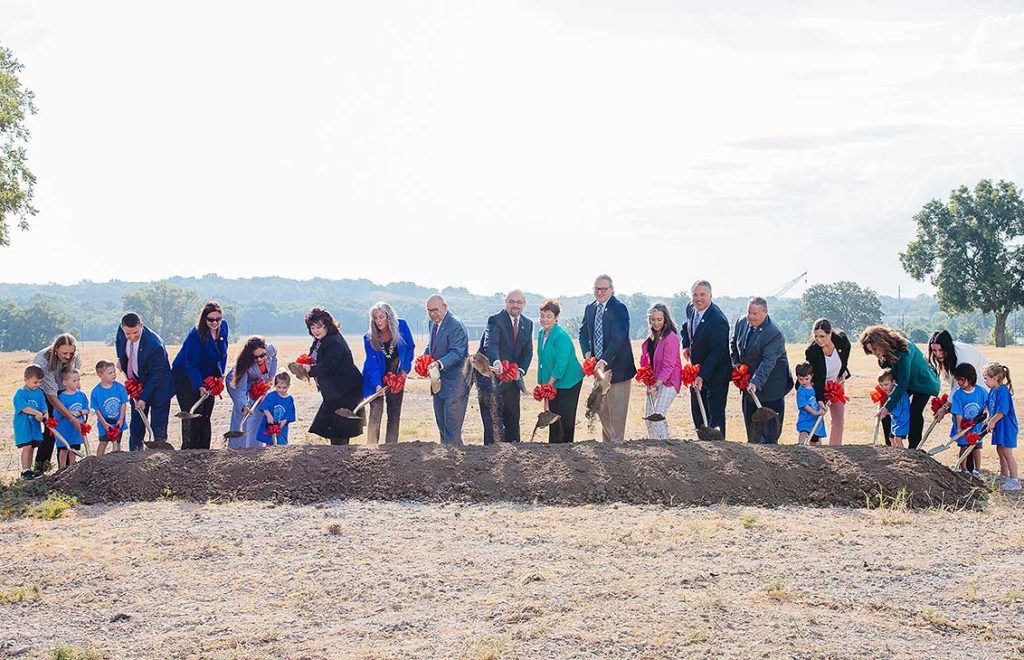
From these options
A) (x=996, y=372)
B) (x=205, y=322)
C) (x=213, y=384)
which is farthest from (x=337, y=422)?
(x=996, y=372)

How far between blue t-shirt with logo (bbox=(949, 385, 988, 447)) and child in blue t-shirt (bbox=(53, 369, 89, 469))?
8814mm

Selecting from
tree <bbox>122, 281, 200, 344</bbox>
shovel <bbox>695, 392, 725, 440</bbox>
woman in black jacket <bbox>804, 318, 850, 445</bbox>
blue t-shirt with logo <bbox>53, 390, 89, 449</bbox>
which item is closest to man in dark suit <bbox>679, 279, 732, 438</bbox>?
shovel <bbox>695, 392, 725, 440</bbox>

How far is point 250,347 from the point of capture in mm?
10977

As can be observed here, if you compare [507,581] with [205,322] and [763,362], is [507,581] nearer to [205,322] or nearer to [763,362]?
[763,362]

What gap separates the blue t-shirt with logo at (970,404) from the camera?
10.2 meters

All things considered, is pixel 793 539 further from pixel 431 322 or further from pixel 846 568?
pixel 431 322

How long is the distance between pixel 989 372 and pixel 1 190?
26889 millimetres

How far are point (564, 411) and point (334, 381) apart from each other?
8.22ft

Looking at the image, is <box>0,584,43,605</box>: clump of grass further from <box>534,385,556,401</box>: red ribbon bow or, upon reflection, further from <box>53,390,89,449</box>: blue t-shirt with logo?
<box>534,385,556,401</box>: red ribbon bow

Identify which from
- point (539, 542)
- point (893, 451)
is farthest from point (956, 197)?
point (539, 542)

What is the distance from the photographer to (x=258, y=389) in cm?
1088

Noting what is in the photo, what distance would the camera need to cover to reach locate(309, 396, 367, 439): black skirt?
11039mm

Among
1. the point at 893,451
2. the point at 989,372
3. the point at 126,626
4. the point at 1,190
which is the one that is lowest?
the point at 126,626

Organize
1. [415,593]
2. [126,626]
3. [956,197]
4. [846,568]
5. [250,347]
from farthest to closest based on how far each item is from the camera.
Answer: [956,197] → [250,347] → [846,568] → [415,593] → [126,626]
